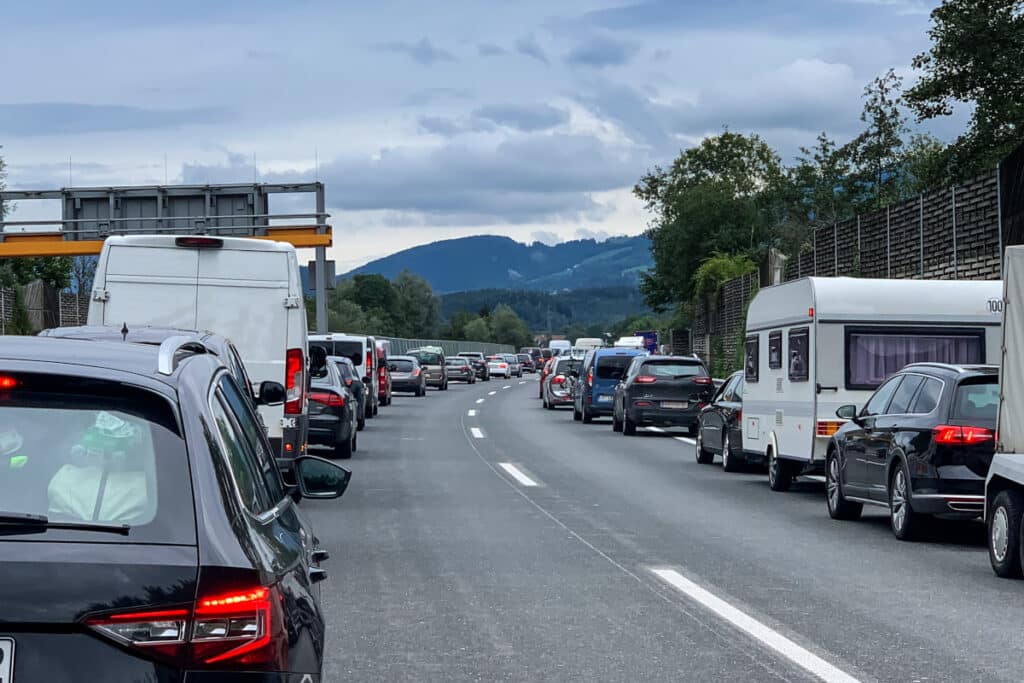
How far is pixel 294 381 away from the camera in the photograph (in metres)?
16.1

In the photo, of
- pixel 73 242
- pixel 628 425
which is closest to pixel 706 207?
pixel 73 242

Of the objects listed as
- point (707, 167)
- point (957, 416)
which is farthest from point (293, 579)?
point (707, 167)

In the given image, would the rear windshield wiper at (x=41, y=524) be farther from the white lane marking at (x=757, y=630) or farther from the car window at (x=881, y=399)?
the car window at (x=881, y=399)

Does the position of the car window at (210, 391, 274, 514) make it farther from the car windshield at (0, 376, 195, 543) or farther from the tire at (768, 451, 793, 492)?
the tire at (768, 451, 793, 492)

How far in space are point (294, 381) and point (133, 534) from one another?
12.5 meters

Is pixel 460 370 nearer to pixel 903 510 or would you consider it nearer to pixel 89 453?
pixel 903 510

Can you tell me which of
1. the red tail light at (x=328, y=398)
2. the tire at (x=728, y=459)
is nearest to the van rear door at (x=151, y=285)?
the red tail light at (x=328, y=398)

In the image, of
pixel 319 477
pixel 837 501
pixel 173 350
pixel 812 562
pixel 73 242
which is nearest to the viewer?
pixel 173 350

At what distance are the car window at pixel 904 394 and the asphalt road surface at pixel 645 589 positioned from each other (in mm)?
1087

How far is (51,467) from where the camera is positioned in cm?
381

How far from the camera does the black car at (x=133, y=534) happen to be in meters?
3.39

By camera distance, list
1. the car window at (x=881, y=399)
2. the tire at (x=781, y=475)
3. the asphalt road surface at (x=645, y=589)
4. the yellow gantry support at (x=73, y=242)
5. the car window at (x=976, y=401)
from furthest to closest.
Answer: the yellow gantry support at (x=73, y=242) → the tire at (x=781, y=475) → the car window at (x=881, y=399) → the car window at (x=976, y=401) → the asphalt road surface at (x=645, y=589)

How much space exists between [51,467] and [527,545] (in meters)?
9.30

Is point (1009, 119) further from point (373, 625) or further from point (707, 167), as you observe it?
point (707, 167)
